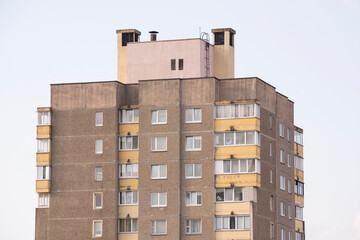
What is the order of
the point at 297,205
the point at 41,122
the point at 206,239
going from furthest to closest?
the point at 297,205 < the point at 41,122 < the point at 206,239

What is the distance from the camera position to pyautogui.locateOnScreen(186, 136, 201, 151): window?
13362cm

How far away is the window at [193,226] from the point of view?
132 m

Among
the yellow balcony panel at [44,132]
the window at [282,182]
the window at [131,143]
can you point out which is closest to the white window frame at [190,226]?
the window at [131,143]

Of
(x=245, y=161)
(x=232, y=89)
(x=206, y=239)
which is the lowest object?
(x=206, y=239)

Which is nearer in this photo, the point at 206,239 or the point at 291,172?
the point at 206,239

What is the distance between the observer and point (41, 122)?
139m

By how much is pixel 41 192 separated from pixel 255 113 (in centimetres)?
2606

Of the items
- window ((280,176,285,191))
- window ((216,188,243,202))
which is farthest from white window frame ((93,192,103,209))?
window ((280,176,285,191))

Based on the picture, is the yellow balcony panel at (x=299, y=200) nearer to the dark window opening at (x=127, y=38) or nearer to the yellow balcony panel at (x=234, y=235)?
the yellow balcony panel at (x=234, y=235)

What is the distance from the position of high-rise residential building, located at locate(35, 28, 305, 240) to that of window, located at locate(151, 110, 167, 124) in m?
0.11

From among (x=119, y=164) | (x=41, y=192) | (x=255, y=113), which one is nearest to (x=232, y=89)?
(x=255, y=113)

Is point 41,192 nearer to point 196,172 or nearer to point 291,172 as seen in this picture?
point 196,172

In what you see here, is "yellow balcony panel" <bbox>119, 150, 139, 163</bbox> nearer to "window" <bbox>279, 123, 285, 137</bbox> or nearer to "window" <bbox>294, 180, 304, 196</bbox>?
"window" <bbox>279, 123, 285, 137</bbox>

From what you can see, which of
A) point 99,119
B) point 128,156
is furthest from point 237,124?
point 99,119
